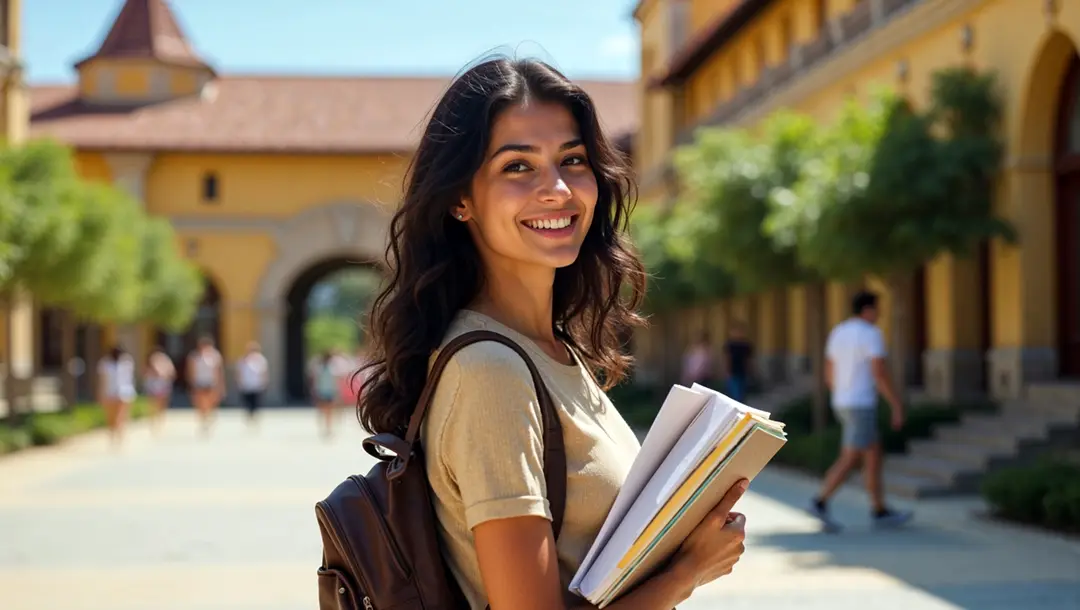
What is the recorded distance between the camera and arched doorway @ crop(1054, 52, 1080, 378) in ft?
57.4

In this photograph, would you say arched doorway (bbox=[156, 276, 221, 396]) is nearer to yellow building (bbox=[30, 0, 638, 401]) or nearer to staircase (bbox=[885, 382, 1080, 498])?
yellow building (bbox=[30, 0, 638, 401])

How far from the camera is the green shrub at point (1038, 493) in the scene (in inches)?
468

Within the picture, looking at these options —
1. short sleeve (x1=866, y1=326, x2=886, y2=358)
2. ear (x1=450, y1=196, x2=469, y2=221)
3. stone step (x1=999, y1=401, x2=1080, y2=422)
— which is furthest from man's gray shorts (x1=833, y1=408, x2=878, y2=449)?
ear (x1=450, y1=196, x2=469, y2=221)

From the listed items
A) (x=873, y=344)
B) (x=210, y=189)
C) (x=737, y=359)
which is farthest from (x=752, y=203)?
(x=210, y=189)

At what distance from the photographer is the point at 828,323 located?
87.9 ft

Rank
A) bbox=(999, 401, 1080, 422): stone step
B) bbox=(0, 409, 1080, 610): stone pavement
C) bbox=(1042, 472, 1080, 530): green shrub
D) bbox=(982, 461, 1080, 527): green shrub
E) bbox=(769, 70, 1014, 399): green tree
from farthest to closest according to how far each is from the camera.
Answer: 1. bbox=(769, 70, 1014, 399): green tree
2. bbox=(999, 401, 1080, 422): stone step
3. bbox=(982, 461, 1080, 527): green shrub
4. bbox=(1042, 472, 1080, 530): green shrub
5. bbox=(0, 409, 1080, 610): stone pavement

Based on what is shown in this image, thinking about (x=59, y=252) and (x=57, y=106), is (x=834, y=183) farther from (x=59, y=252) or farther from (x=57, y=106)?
(x=57, y=106)

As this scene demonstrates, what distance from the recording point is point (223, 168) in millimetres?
50812

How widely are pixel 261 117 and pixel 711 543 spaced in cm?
5094

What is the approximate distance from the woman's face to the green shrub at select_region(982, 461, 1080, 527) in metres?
9.99

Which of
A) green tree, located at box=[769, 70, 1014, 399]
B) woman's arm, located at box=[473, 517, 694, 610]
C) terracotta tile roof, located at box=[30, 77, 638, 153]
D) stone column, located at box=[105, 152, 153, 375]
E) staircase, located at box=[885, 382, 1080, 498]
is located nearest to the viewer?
woman's arm, located at box=[473, 517, 694, 610]

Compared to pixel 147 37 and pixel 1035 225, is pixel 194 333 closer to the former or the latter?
pixel 147 37

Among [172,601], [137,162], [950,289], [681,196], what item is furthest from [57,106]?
[172,601]

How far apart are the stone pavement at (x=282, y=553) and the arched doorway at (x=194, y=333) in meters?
33.1
